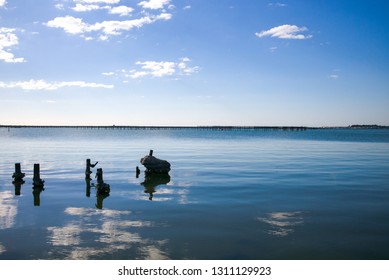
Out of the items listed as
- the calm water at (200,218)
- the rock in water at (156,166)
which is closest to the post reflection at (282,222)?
the calm water at (200,218)

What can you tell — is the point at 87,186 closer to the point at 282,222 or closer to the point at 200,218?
the point at 200,218

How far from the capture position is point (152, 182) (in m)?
25.7

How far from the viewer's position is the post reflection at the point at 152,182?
2208cm

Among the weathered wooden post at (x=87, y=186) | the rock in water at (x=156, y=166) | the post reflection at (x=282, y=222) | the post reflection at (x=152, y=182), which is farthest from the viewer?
the rock in water at (x=156, y=166)

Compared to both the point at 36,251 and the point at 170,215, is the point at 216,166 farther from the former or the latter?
the point at 36,251

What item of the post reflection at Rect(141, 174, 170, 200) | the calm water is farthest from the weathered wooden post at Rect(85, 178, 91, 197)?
the post reflection at Rect(141, 174, 170, 200)

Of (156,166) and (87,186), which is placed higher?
(156,166)

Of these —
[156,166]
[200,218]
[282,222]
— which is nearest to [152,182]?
[156,166]

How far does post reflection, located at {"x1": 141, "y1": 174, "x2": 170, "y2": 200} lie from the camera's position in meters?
22.1

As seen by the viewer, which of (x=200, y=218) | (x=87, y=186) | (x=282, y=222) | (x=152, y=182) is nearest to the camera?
(x=282, y=222)

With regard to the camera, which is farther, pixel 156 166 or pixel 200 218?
pixel 156 166

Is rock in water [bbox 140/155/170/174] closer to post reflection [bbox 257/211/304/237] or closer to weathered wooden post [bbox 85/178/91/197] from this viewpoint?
weathered wooden post [bbox 85/178/91/197]

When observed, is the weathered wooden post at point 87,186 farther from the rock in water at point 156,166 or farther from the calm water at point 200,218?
the rock in water at point 156,166

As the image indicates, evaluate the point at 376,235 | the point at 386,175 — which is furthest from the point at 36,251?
the point at 386,175
